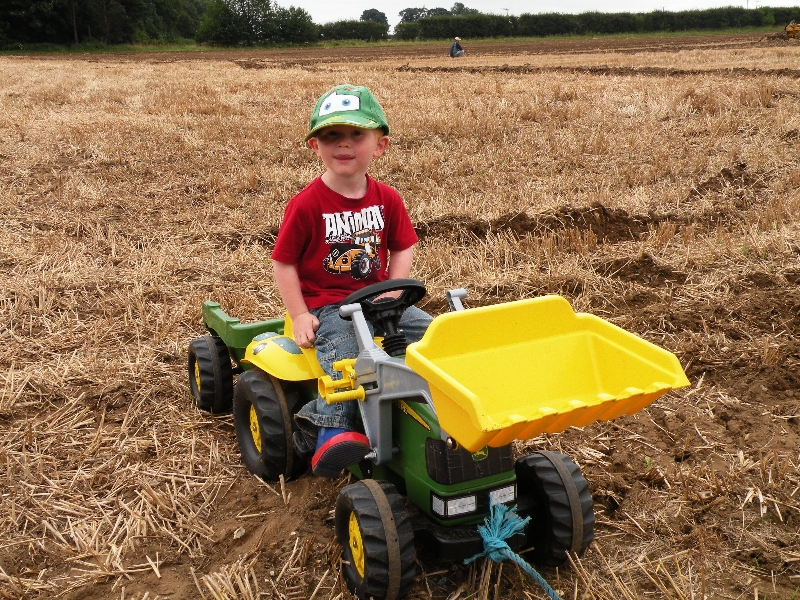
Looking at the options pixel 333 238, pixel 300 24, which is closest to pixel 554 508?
pixel 333 238

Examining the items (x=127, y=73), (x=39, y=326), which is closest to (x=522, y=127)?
(x=39, y=326)

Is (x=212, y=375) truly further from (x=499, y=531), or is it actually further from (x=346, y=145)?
(x=499, y=531)

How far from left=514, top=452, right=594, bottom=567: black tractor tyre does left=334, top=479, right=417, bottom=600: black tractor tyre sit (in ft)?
1.57

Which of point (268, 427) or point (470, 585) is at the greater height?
point (268, 427)

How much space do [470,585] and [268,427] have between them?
1100mm

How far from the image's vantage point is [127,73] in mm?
23672

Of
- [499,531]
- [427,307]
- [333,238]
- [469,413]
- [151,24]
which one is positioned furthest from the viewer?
[151,24]

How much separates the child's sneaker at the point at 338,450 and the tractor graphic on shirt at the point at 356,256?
74 centimetres

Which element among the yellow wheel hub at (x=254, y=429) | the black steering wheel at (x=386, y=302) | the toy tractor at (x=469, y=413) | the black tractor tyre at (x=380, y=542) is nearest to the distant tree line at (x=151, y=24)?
the yellow wheel hub at (x=254, y=429)

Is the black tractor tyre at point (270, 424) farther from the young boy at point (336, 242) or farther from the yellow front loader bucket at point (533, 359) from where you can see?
the yellow front loader bucket at point (533, 359)

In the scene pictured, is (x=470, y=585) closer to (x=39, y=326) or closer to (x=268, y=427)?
(x=268, y=427)

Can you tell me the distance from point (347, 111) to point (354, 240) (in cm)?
57

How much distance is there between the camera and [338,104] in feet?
10.3

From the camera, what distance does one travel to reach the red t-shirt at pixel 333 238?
3307 millimetres
